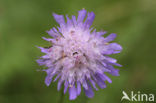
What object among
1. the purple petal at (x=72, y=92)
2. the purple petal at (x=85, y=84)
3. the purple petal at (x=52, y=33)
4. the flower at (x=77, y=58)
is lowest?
the purple petal at (x=72, y=92)

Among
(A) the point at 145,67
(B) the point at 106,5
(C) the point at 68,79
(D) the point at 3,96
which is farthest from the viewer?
(B) the point at 106,5

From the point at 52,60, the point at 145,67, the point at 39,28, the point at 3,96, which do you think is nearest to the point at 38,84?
the point at 3,96

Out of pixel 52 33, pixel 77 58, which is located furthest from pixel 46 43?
pixel 77 58

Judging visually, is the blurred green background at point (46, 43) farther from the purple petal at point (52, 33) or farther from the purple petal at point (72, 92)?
the purple petal at point (52, 33)

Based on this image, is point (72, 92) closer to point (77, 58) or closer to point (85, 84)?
point (85, 84)

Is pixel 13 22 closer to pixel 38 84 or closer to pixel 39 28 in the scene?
pixel 39 28

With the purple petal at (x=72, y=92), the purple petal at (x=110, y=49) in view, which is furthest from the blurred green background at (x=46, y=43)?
the purple petal at (x=110, y=49)

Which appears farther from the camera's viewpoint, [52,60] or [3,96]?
[3,96]
